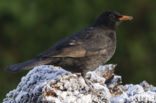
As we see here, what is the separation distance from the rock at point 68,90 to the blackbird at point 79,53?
0.36ft

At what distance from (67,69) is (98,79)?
1.50ft

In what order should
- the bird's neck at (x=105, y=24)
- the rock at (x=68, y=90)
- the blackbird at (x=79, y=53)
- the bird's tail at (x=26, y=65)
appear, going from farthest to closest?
the bird's neck at (x=105, y=24)
the blackbird at (x=79, y=53)
the bird's tail at (x=26, y=65)
the rock at (x=68, y=90)

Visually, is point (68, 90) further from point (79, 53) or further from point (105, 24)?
point (105, 24)

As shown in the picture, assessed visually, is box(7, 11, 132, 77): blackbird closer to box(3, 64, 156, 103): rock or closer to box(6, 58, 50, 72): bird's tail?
box(6, 58, 50, 72): bird's tail

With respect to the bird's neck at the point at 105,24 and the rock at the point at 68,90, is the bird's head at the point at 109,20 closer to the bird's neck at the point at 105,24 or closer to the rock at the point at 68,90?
the bird's neck at the point at 105,24

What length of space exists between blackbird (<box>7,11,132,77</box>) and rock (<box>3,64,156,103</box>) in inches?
4.3

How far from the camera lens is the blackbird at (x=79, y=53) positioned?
457 centimetres

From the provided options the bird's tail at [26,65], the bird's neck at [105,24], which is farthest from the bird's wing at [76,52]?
the bird's neck at [105,24]

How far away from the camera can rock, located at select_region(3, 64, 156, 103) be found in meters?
3.67

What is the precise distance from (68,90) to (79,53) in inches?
41.5

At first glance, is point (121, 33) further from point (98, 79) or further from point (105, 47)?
point (98, 79)

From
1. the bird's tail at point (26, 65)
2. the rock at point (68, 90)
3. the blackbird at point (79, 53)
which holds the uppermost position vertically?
the blackbird at point (79, 53)

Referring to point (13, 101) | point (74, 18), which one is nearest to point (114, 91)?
point (13, 101)

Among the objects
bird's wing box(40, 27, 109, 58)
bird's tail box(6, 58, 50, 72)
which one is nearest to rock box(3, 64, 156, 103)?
bird's tail box(6, 58, 50, 72)
